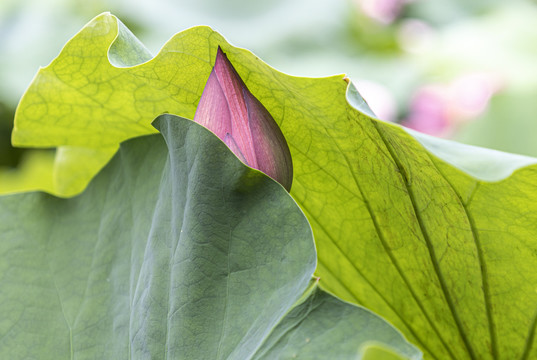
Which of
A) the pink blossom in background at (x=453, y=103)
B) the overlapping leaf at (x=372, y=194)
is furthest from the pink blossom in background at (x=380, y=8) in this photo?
the overlapping leaf at (x=372, y=194)

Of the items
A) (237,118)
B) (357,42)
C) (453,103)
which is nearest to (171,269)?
(237,118)

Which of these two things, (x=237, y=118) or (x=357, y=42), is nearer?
(x=237, y=118)

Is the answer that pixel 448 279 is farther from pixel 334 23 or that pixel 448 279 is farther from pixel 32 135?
pixel 334 23

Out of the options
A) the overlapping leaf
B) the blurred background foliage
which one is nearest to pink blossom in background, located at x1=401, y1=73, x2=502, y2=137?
the blurred background foliage

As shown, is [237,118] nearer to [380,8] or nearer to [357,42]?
[380,8]

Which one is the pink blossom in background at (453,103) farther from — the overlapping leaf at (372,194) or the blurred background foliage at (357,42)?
the overlapping leaf at (372,194)

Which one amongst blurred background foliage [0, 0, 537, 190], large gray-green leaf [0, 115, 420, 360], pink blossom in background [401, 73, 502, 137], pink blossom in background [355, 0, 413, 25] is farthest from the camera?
pink blossom in background [355, 0, 413, 25]

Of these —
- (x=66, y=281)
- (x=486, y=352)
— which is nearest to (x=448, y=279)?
(x=486, y=352)

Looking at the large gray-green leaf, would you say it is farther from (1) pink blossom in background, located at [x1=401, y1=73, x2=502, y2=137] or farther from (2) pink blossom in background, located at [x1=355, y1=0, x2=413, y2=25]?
(2) pink blossom in background, located at [x1=355, y1=0, x2=413, y2=25]
